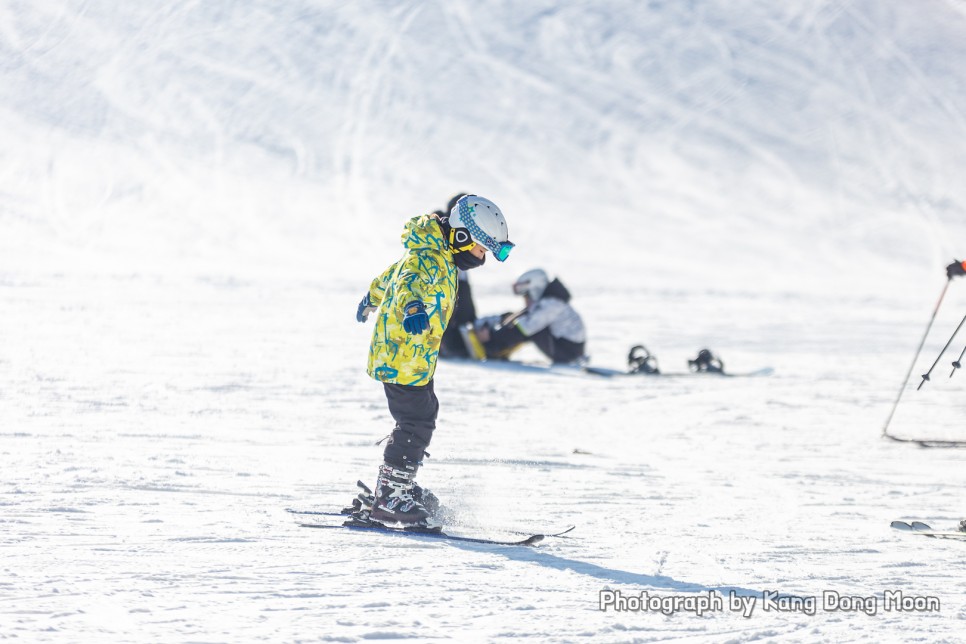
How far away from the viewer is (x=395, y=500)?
450 cm

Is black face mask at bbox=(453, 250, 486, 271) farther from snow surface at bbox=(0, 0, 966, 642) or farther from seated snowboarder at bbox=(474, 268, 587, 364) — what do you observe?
seated snowboarder at bbox=(474, 268, 587, 364)

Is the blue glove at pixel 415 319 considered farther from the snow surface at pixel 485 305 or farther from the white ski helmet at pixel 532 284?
the white ski helmet at pixel 532 284

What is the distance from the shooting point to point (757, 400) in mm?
9000

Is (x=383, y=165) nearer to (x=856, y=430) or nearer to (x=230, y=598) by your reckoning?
(x=856, y=430)

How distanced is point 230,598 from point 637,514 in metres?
2.16

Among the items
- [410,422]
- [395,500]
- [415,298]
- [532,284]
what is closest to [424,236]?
[415,298]

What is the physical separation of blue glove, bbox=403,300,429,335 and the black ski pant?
0.35m

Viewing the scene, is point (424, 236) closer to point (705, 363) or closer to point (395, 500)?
point (395, 500)

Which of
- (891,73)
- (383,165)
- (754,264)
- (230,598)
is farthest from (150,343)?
(891,73)

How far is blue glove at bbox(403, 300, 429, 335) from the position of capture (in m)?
4.09

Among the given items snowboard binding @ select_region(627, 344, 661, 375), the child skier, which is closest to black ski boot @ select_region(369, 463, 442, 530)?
the child skier

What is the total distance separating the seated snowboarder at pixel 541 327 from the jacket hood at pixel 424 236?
20.4ft

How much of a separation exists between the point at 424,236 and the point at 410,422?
0.72m

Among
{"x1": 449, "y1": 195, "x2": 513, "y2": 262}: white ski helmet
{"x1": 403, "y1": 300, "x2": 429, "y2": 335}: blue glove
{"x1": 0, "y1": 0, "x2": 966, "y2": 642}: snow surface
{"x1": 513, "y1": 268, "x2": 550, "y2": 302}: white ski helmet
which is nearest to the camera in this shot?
{"x1": 0, "y1": 0, "x2": 966, "y2": 642}: snow surface
